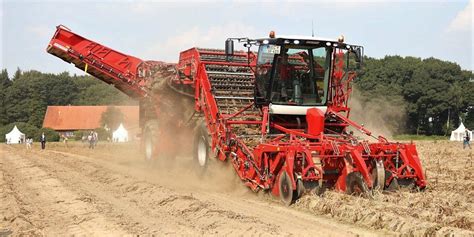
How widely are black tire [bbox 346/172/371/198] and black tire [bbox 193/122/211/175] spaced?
11.8ft

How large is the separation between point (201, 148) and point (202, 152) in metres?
0.12

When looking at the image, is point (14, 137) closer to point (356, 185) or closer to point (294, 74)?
point (294, 74)

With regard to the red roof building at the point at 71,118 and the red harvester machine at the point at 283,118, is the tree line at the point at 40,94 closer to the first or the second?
the red roof building at the point at 71,118

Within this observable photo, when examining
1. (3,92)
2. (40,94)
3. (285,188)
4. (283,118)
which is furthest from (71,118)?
(285,188)

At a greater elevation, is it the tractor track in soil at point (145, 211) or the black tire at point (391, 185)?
the black tire at point (391, 185)

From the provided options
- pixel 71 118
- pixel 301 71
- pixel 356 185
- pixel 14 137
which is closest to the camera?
pixel 356 185

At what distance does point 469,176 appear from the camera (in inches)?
452

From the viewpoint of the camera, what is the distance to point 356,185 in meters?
8.26

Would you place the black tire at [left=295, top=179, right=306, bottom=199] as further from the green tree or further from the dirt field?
the green tree

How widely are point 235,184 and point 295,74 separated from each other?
94.2 inches

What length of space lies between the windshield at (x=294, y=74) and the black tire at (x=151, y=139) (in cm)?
569

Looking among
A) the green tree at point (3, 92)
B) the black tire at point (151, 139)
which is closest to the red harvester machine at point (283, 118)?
the black tire at point (151, 139)

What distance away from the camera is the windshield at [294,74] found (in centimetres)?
1005

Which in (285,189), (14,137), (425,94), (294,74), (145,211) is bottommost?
(145,211)
